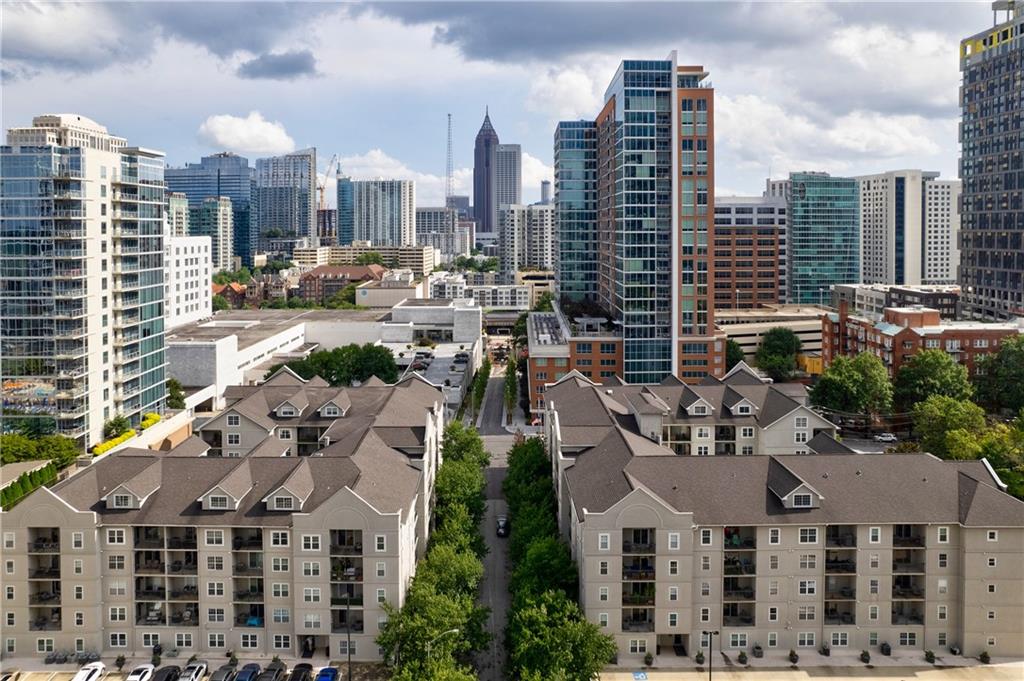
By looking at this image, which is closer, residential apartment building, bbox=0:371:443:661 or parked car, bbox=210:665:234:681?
parked car, bbox=210:665:234:681

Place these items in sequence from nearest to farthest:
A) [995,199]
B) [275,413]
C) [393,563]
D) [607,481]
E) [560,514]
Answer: [393,563], [607,481], [560,514], [275,413], [995,199]

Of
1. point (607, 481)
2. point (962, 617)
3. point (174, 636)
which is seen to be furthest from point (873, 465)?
point (174, 636)

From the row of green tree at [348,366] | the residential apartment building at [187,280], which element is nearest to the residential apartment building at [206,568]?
the row of green tree at [348,366]

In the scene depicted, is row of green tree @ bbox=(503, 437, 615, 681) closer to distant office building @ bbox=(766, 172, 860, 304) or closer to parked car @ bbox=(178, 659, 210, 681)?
parked car @ bbox=(178, 659, 210, 681)

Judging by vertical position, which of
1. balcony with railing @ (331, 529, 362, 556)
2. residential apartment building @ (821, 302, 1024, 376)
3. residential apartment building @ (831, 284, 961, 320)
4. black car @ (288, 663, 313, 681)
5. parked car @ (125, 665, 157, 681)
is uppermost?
residential apartment building @ (831, 284, 961, 320)

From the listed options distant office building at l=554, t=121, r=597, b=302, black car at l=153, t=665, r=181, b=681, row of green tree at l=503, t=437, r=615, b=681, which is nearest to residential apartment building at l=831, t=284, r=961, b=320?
distant office building at l=554, t=121, r=597, b=302

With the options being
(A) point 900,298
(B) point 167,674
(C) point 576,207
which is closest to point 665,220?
(C) point 576,207

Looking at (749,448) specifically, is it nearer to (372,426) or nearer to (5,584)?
(372,426)

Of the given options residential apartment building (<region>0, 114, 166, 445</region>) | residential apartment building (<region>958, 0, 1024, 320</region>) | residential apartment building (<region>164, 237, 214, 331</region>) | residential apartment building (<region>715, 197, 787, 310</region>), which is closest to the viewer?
residential apartment building (<region>0, 114, 166, 445</region>)
